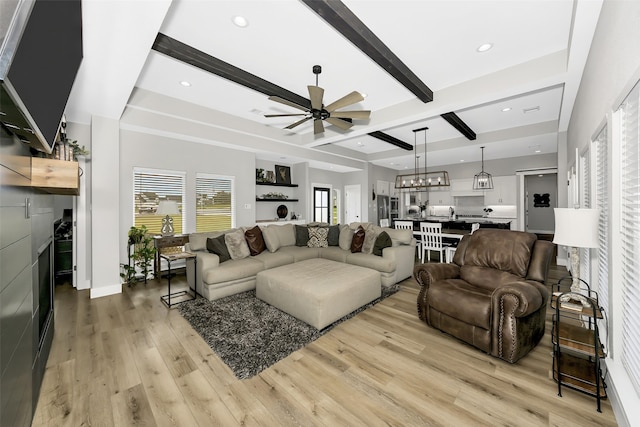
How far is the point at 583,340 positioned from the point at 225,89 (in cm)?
454

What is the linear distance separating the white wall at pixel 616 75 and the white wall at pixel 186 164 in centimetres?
531

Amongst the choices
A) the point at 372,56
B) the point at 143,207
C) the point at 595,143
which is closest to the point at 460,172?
the point at 595,143

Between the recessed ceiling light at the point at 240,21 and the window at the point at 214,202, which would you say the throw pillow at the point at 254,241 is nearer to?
the window at the point at 214,202

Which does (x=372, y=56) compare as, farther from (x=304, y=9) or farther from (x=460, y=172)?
(x=460, y=172)

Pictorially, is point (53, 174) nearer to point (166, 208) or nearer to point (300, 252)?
point (166, 208)

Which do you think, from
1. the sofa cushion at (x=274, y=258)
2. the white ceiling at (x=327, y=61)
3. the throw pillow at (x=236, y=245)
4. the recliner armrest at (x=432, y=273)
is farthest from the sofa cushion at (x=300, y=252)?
the white ceiling at (x=327, y=61)

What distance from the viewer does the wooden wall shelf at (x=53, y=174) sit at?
171 cm

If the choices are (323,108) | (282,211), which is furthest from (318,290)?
(282,211)

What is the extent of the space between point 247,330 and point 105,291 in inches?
101

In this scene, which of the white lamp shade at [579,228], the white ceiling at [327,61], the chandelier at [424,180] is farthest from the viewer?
the chandelier at [424,180]

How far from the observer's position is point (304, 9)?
7.09 feet

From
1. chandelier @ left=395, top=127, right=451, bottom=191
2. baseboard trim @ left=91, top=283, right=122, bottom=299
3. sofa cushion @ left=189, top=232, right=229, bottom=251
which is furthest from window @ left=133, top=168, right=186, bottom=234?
chandelier @ left=395, top=127, right=451, bottom=191

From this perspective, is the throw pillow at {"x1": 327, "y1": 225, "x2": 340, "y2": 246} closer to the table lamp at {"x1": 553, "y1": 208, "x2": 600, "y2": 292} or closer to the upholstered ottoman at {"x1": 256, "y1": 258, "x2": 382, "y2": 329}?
the upholstered ottoman at {"x1": 256, "y1": 258, "x2": 382, "y2": 329}

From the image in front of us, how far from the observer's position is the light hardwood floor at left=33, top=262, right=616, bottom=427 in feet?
5.11
